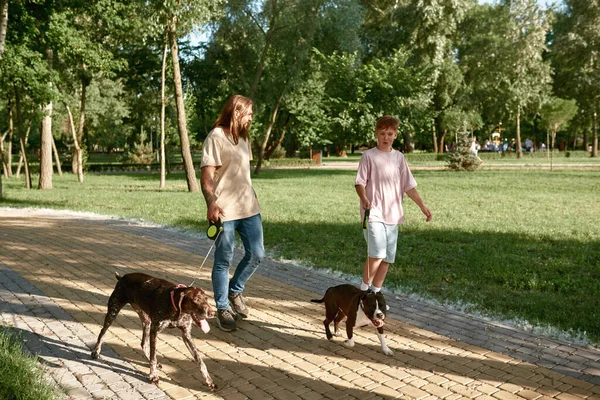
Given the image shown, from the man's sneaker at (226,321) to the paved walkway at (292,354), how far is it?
0.24 feet

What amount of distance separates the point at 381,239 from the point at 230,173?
1.49m

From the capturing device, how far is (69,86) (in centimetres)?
2841

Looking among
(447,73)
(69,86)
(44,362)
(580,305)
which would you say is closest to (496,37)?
(447,73)

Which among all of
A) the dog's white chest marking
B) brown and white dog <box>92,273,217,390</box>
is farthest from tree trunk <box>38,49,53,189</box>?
the dog's white chest marking

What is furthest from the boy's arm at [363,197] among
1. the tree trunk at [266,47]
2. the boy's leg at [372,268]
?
the tree trunk at [266,47]

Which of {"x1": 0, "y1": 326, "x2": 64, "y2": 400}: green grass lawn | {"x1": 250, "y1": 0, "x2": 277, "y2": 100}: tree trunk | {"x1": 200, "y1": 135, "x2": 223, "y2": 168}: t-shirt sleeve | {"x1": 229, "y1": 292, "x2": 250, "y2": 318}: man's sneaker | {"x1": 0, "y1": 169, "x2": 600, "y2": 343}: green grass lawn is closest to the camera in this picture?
{"x1": 0, "y1": 326, "x2": 64, "y2": 400}: green grass lawn

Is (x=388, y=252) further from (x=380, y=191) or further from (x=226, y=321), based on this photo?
(x=226, y=321)

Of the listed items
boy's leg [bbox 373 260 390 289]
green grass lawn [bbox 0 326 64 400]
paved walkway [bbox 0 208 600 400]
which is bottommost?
paved walkway [bbox 0 208 600 400]

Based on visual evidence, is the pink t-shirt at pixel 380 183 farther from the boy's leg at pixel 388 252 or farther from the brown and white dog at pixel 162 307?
the brown and white dog at pixel 162 307

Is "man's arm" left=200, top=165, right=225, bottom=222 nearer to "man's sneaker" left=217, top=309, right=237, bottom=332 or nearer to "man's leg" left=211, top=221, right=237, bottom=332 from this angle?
"man's leg" left=211, top=221, right=237, bottom=332

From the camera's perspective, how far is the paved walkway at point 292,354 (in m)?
3.71

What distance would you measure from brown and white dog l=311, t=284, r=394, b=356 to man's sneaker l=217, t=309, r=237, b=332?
0.88 m

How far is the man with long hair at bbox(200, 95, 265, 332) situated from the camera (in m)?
4.53

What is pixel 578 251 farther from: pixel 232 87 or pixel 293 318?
pixel 232 87
